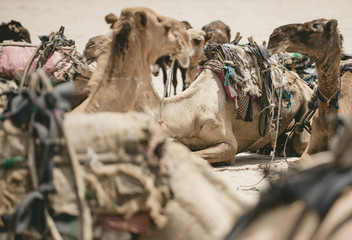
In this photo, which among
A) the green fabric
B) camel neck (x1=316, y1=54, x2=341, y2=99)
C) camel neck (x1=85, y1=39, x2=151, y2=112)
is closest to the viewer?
the green fabric

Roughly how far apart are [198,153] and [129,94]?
3.50 meters

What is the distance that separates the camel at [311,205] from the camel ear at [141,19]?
7.35ft

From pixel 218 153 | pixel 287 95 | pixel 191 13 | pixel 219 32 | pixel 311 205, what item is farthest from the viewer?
pixel 191 13

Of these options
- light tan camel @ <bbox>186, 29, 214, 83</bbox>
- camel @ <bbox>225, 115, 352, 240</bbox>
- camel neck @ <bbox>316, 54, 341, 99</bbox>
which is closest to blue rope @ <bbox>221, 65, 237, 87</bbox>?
light tan camel @ <bbox>186, 29, 214, 83</bbox>

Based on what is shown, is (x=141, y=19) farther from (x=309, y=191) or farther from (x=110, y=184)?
(x=309, y=191)

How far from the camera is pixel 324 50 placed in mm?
5766

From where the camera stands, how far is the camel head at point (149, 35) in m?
3.74

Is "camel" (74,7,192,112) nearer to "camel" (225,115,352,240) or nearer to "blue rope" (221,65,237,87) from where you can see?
"camel" (225,115,352,240)

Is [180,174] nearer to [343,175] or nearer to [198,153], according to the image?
[343,175]

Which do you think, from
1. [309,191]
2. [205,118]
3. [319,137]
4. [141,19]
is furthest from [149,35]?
[205,118]

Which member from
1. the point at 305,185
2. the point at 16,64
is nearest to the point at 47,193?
the point at 305,185

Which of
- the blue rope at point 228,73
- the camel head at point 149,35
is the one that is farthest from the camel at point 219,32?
the camel head at point 149,35

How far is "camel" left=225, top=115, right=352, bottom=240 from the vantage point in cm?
157

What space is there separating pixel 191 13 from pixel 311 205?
31336 mm
